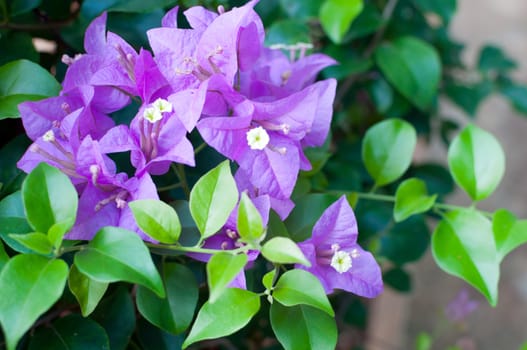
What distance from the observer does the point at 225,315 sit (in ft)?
1.23

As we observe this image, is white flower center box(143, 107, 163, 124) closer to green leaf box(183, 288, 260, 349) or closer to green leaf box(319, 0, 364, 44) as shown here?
green leaf box(183, 288, 260, 349)

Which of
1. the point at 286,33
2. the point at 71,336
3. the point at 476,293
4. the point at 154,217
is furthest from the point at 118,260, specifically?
the point at 476,293

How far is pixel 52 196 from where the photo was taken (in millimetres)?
360

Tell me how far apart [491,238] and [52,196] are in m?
0.34

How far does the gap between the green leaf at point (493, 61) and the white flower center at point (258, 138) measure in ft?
2.48

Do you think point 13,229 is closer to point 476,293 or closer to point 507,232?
point 507,232

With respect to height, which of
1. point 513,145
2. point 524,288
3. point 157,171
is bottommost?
point 524,288

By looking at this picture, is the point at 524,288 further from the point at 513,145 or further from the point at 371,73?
the point at 371,73

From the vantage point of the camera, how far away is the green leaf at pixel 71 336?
43cm

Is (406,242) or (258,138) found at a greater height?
(258,138)

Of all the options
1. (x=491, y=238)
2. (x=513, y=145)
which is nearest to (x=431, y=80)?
(x=491, y=238)

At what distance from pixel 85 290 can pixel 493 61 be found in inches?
34.5

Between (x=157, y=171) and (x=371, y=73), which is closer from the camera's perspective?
(x=157, y=171)

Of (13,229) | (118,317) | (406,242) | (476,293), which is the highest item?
(13,229)
